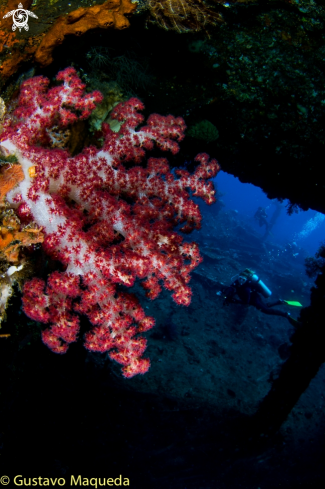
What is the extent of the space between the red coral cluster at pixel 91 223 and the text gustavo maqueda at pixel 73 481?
2.43 meters

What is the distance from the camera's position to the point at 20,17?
2359mm

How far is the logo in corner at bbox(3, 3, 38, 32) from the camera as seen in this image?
2.31 metres

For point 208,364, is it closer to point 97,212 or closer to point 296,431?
point 296,431

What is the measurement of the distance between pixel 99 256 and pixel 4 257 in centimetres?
78

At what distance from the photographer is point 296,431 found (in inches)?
248

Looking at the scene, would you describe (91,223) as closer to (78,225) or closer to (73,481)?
(78,225)

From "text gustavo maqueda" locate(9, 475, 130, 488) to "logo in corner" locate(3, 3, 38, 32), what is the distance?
17.2 ft

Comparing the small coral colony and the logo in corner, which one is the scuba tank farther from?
the logo in corner

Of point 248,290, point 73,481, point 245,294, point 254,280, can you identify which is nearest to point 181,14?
point 73,481

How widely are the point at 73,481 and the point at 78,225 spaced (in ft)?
14.1

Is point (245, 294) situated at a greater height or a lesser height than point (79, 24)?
lesser

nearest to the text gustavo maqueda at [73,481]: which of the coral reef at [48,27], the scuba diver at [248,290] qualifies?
the coral reef at [48,27]

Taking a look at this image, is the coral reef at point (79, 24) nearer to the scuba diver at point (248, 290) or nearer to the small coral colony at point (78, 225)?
the small coral colony at point (78, 225)

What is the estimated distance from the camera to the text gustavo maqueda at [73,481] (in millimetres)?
3286
